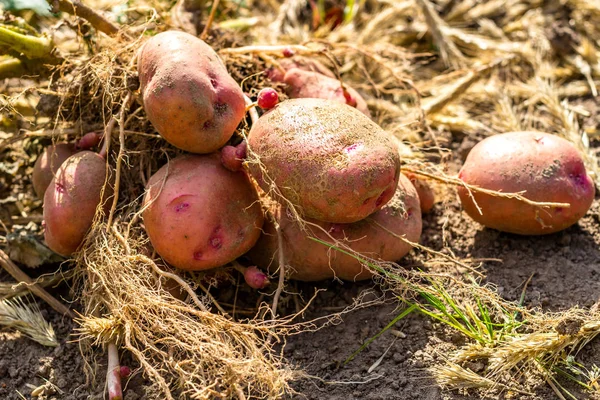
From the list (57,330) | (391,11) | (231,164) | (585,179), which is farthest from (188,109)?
(391,11)

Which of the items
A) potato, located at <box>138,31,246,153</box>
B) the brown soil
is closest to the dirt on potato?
the brown soil

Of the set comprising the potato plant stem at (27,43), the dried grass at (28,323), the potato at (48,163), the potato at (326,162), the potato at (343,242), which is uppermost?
the potato at (326,162)

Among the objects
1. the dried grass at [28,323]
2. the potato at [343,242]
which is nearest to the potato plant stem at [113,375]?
the dried grass at [28,323]

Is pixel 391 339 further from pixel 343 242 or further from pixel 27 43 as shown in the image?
pixel 27 43

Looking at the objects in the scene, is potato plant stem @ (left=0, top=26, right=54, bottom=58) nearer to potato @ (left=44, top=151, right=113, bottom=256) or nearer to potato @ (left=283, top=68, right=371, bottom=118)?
potato @ (left=44, top=151, right=113, bottom=256)

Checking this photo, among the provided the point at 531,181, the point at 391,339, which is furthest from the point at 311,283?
the point at 531,181

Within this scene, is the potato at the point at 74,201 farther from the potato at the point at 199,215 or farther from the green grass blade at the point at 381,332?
the green grass blade at the point at 381,332
